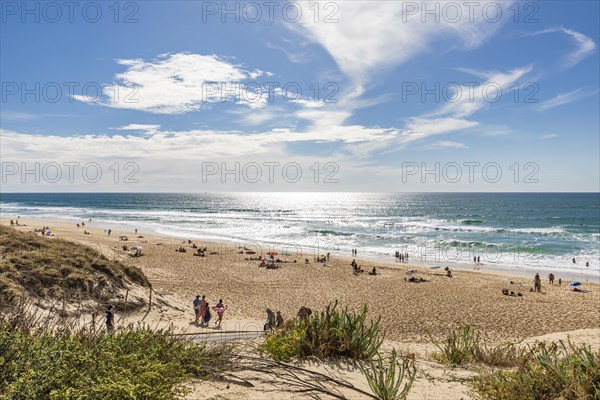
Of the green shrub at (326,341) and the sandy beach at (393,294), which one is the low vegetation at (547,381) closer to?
the green shrub at (326,341)

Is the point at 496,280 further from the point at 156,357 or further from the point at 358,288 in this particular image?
the point at 156,357

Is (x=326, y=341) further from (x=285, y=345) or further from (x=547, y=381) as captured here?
(x=547, y=381)

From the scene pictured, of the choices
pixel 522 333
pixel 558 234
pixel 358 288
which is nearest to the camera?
pixel 522 333

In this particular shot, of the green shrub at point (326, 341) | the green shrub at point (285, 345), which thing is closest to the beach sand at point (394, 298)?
the green shrub at point (326, 341)

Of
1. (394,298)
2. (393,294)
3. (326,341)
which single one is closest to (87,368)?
(326,341)

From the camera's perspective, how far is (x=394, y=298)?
2367cm

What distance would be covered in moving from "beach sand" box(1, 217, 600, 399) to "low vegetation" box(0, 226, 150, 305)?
6.23 ft

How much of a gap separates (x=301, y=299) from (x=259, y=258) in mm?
13998

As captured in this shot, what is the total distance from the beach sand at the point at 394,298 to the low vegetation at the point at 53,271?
1.90 meters

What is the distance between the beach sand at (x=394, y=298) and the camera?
16.3 metres

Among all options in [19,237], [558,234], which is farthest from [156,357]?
[558,234]

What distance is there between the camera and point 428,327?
17.5m

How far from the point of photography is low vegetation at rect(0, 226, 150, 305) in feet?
40.2

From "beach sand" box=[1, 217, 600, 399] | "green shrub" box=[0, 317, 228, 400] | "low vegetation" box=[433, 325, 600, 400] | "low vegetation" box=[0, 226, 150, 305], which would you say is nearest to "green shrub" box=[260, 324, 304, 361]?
"green shrub" box=[0, 317, 228, 400]
